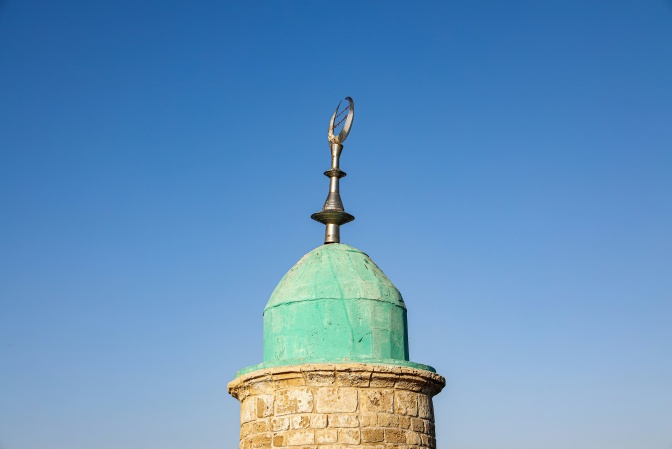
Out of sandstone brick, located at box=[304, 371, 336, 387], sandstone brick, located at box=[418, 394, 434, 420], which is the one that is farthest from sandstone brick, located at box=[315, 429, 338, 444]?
sandstone brick, located at box=[418, 394, 434, 420]

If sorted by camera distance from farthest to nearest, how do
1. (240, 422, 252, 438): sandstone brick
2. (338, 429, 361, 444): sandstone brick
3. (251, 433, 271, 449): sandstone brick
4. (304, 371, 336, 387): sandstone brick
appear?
1. (240, 422, 252, 438): sandstone brick
2. (251, 433, 271, 449): sandstone brick
3. (304, 371, 336, 387): sandstone brick
4. (338, 429, 361, 444): sandstone brick

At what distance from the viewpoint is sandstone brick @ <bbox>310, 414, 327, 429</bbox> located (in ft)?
21.6

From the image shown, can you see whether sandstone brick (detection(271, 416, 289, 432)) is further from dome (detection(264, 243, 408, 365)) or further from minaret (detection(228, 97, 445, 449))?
dome (detection(264, 243, 408, 365))

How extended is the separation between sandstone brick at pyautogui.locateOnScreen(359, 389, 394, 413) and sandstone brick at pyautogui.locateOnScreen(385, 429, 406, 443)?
0.16 meters

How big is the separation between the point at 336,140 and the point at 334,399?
8.48 feet

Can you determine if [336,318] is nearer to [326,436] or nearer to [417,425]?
[326,436]

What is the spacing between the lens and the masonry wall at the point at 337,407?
6.59m

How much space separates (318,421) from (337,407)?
0.59 feet

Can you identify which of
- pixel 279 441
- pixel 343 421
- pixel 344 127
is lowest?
pixel 279 441

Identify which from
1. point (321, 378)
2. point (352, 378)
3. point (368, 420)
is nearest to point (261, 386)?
point (321, 378)

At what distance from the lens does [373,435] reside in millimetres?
6605

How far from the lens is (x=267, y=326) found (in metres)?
7.30

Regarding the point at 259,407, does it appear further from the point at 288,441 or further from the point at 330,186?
the point at 330,186

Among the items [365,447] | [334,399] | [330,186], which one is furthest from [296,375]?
[330,186]
